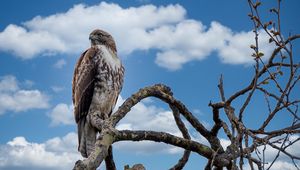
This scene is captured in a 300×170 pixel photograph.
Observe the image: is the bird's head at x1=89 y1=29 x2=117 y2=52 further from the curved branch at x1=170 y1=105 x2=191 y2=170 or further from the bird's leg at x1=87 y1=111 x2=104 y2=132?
the curved branch at x1=170 y1=105 x2=191 y2=170

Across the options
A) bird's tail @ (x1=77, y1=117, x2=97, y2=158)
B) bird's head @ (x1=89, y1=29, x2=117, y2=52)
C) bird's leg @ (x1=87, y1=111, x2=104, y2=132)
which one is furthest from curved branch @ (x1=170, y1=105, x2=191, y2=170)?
bird's head @ (x1=89, y1=29, x2=117, y2=52)

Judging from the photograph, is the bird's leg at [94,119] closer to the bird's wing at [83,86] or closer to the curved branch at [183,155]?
the bird's wing at [83,86]

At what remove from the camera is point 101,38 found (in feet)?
23.2

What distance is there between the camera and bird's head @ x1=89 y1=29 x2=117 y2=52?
7031 millimetres

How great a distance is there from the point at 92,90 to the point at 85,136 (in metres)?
0.64

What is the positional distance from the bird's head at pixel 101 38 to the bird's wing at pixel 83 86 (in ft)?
2.58

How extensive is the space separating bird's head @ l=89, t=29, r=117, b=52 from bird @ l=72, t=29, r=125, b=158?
2.31ft

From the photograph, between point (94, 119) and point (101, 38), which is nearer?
point (94, 119)

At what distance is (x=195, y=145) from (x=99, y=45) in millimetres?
3139

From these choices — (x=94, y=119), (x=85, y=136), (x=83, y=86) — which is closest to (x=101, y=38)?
(x=83, y=86)

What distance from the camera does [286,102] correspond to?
356 cm

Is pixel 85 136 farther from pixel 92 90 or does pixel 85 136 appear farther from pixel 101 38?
pixel 101 38

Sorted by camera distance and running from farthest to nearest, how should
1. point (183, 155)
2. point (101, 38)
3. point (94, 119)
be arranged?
point (101, 38) < point (183, 155) < point (94, 119)

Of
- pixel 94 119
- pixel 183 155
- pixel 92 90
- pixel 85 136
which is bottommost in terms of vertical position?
pixel 183 155
